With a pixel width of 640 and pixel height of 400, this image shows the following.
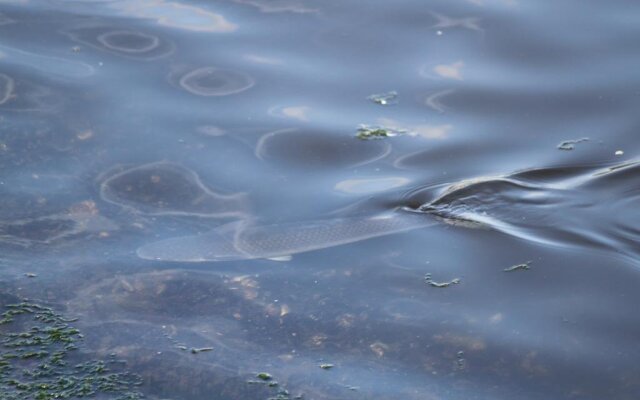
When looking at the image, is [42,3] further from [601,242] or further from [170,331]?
[601,242]

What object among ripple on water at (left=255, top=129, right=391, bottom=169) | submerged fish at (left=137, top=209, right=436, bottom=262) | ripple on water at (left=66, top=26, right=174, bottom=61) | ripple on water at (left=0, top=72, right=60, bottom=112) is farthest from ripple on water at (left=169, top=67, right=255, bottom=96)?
submerged fish at (left=137, top=209, right=436, bottom=262)

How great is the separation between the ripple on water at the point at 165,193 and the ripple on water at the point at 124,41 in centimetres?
120

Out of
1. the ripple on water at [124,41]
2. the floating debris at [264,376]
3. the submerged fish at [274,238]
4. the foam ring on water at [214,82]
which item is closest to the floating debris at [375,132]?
the submerged fish at [274,238]

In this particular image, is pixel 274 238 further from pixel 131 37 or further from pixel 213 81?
pixel 131 37

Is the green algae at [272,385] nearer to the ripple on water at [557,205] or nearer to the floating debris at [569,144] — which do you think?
the ripple on water at [557,205]

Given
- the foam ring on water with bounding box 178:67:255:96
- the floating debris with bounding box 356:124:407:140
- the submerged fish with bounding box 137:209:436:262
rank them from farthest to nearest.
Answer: the foam ring on water with bounding box 178:67:255:96, the floating debris with bounding box 356:124:407:140, the submerged fish with bounding box 137:209:436:262

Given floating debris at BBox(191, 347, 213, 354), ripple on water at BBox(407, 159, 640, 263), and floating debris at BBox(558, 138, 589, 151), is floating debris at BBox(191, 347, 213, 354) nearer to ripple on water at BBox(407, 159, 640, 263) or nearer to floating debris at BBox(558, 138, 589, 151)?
ripple on water at BBox(407, 159, 640, 263)

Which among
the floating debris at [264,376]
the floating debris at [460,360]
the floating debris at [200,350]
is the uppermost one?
the floating debris at [460,360]

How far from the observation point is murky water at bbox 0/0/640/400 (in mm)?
3965

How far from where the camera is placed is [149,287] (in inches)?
171

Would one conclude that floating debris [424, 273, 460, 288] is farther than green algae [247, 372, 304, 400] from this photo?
Yes

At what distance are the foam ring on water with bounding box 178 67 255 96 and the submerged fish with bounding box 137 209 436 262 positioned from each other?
127cm

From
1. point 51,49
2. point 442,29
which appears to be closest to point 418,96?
point 442,29

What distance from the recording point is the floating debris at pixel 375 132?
537 centimetres
